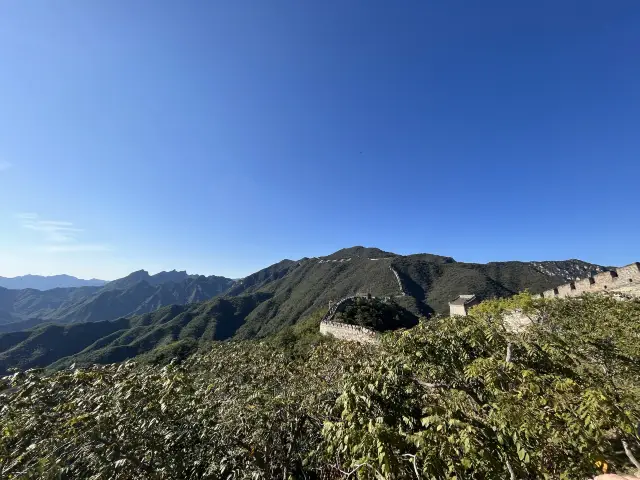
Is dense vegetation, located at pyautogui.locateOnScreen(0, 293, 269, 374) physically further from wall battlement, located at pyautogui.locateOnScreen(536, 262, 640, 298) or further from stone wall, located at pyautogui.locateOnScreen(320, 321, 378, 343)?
wall battlement, located at pyautogui.locateOnScreen(536, 262, 640, 298)

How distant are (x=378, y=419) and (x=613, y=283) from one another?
795 inches

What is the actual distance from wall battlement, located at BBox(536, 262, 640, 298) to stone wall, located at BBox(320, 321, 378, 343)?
1586 centimetres

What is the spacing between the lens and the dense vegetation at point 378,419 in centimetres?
336

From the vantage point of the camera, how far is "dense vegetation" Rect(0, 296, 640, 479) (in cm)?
336

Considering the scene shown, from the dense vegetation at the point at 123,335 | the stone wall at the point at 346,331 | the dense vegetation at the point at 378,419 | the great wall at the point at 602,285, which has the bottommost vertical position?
the dense vegetation at the point at 123,335

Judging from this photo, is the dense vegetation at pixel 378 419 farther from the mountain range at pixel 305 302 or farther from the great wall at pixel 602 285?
the mountain range at pixel 305 302

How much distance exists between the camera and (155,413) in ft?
17.2

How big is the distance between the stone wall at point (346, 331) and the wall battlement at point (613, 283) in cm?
1586

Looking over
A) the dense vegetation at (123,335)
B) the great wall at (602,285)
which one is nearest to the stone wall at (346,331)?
the great wall at (602,285)

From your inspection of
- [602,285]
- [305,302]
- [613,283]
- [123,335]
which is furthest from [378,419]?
[123,335]

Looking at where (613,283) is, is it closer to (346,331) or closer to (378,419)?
(378,419)

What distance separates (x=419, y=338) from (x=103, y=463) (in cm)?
632

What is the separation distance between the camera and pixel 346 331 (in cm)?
3478

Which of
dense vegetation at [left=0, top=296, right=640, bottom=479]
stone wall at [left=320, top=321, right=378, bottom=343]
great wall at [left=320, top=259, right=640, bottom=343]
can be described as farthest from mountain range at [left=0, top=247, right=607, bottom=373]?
dense vegetation at [left=0, top=296, right=640, bottom=479]
